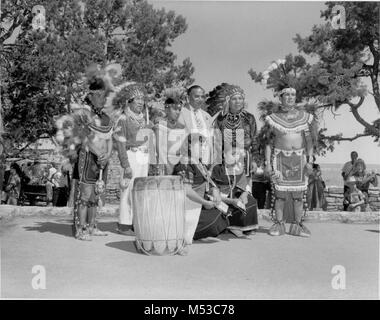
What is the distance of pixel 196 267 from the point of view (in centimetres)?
480

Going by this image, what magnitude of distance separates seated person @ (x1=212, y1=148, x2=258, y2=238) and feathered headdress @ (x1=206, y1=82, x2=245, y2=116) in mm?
566

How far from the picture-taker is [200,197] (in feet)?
19.4

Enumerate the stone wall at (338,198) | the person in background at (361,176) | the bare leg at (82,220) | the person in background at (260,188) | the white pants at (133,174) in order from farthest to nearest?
the stone wall at (338,198), the person in background at (361,176), the person in background at (260,188), the white pants at (133,174), the bare leg at (82,220)

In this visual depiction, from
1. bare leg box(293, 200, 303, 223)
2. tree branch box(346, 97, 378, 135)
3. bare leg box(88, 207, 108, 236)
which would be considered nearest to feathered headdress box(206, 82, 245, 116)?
bare leg box(293, 200, 303, 223)

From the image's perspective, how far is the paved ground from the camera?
3998 millimetres

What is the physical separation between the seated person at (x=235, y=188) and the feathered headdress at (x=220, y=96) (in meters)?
0.57

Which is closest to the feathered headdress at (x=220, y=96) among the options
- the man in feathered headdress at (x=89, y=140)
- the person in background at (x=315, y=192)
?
the man in feathered headdress at (x=89, y=140)

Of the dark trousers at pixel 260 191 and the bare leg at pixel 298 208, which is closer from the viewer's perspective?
the bare leg at pixel 298 208

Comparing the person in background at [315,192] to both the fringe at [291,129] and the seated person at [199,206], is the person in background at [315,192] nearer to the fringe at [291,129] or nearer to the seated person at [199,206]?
the fringe at [291,129]

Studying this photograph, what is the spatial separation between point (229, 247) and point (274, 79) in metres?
2.23

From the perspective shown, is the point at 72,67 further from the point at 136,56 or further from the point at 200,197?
the point at 200,197

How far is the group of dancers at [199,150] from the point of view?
19.7ft

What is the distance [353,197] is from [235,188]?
565 centimetres

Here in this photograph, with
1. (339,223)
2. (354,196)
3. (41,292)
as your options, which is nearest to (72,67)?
(354,196)
